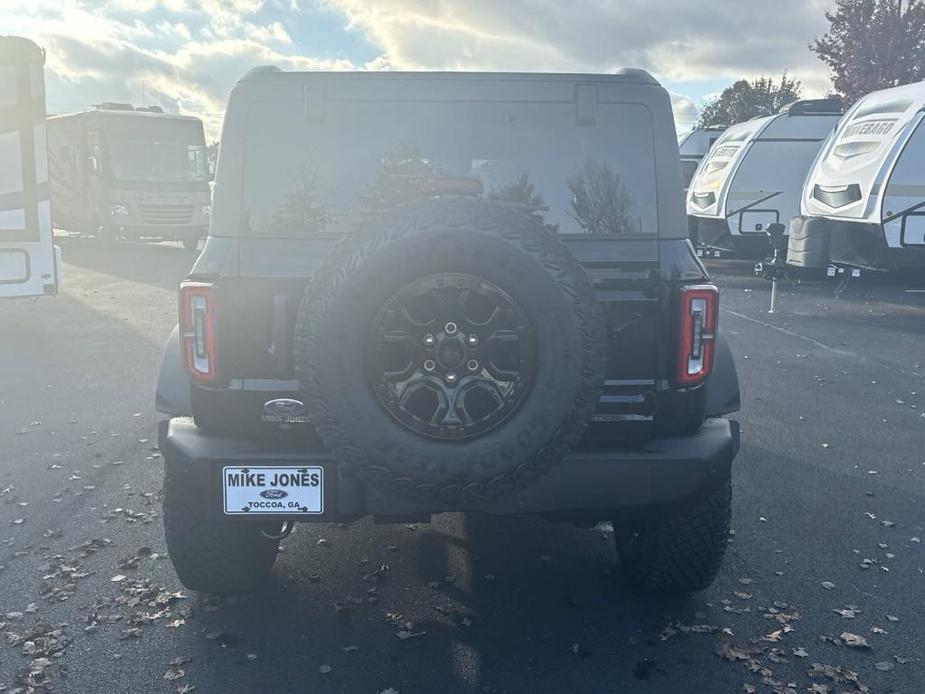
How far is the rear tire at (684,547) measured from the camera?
12.7 feet

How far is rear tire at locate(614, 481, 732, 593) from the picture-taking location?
3.88 m

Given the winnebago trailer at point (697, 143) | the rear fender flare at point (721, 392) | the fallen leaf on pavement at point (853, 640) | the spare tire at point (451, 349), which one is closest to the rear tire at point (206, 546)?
the spare tire at point (451, 349)

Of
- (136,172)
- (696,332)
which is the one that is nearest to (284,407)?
(696,332)

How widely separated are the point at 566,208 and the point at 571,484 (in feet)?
3.53

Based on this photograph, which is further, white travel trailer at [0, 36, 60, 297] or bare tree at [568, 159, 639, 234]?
white travel trailer at [0, 36, 60, 297]

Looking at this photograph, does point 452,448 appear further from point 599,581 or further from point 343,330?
point 599,581

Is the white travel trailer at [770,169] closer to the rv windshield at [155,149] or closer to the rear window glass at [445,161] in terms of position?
the rv windshield at [155,149]

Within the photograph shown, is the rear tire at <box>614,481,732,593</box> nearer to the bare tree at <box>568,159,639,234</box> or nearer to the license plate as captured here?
the bare tree at <box>568,159,639,234</box>

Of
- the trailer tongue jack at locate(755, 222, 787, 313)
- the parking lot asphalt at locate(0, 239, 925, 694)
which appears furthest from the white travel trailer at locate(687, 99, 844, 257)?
the parking lot asphalt at locate(0, 239, 925, 694)

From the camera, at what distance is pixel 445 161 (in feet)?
12.2

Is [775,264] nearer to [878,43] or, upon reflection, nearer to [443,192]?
[443,192]

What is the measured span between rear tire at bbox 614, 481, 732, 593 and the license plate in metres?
1.33

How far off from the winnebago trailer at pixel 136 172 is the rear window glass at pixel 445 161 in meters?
19.8

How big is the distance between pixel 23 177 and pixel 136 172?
12.4 meters
